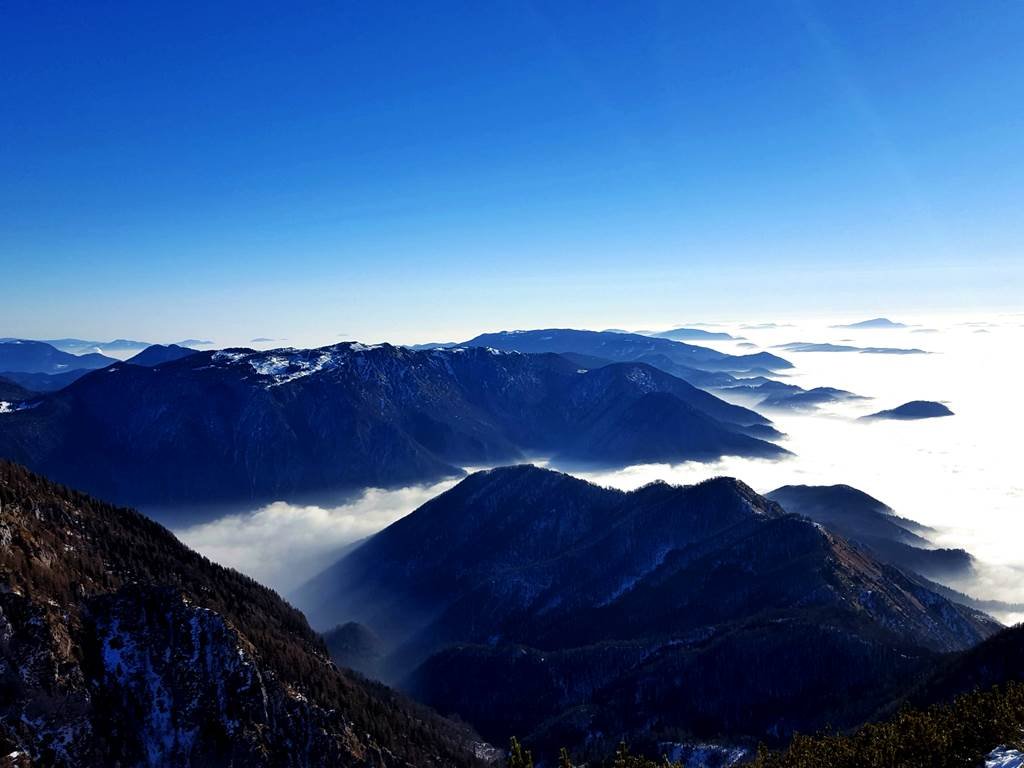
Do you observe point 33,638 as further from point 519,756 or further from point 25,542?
point 519,756

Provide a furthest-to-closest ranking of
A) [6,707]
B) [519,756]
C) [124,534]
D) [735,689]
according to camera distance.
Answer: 1. [735,689]
2. [124,534]
3. [6,707]
4. [519,756]

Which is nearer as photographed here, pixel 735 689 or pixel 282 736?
pixel 282 736

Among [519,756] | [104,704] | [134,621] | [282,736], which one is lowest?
[282,736]

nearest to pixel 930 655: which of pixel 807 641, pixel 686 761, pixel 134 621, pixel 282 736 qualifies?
pixel 807 641

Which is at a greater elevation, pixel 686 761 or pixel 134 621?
pixel 134 621

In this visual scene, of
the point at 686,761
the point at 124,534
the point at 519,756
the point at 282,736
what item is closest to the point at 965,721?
the point at 519,756

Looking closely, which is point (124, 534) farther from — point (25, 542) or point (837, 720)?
point (837, 720)

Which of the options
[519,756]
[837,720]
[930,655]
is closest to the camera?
[519,756]
